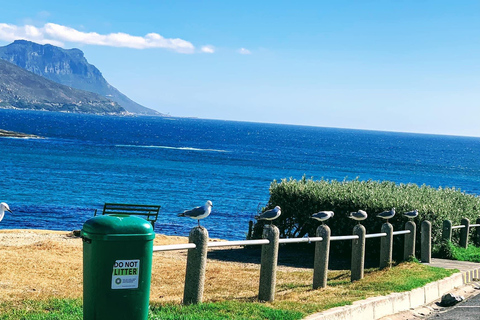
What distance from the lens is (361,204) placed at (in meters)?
17.0

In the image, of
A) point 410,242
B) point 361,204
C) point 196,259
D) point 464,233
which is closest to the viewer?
point 196,259

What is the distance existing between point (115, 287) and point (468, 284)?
31.0 ft

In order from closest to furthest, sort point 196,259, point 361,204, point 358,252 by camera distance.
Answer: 1. point 196,259
2. point 358,252
3. point 361,204

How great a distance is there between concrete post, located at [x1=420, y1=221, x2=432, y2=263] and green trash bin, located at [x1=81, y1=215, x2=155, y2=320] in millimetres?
10085

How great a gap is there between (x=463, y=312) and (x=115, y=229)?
22.1ft

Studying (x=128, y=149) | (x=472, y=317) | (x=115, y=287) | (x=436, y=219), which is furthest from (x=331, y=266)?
(x=128, y=149)

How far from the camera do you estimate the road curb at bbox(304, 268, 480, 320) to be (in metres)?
8.82

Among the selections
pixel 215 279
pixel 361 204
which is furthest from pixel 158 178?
pixel 215 279

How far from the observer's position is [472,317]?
991 centimetres

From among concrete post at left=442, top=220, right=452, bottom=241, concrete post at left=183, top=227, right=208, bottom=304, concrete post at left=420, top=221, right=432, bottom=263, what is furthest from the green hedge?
concrete post at left=183, top=227, right=208, bottom=304

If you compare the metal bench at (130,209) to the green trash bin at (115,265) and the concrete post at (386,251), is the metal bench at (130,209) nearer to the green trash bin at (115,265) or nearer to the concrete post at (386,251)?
the concrete post at (386,251)

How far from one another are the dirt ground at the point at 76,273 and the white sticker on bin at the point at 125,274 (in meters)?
3.04

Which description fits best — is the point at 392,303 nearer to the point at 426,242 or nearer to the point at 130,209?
the point at 426,242

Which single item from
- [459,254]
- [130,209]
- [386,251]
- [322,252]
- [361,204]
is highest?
[361,204]
